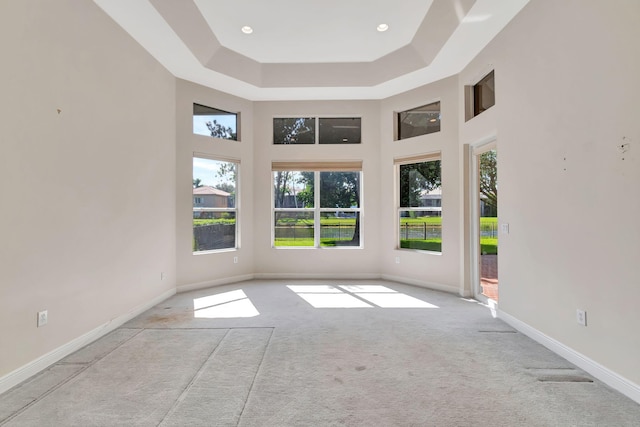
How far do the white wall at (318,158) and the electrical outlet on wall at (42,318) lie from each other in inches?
132

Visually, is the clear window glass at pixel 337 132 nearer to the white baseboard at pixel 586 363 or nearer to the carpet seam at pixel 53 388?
the white baseboard at pixel 586 363

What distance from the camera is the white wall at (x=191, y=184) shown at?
15.7 ft

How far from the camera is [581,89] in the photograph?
8.07 feet

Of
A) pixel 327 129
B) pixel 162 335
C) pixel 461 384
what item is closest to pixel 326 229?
pixel 327 129

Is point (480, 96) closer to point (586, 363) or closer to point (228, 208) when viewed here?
point (586, 363)

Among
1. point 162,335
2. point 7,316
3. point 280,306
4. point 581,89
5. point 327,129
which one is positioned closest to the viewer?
point 7,316

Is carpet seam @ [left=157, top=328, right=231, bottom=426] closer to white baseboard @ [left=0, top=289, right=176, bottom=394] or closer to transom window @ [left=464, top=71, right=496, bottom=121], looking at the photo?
white baseboard @ [left=0, top=289, right=176, bottom=394]

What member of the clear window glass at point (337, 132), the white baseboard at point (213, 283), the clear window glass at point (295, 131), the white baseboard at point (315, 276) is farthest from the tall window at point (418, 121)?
the white baseboard at point (213, 283)

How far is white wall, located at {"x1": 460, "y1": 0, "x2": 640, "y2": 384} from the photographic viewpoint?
2111mm

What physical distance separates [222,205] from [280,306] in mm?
2126

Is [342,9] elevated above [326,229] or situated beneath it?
elevated above

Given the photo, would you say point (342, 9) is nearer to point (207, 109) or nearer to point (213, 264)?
point (207, 109)

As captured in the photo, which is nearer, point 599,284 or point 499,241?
point 599,284

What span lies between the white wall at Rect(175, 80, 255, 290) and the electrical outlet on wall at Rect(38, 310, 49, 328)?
2236 mm
